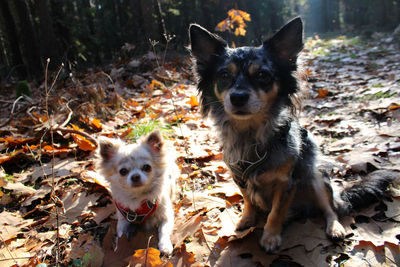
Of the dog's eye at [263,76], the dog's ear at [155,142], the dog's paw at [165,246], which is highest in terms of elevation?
the dog's eye at [263,76]

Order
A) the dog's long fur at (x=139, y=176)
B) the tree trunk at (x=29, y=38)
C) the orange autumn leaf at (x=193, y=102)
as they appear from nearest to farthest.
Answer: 1. the dog's long fur at (x=139, y=176)
2. the orange autumn leaf at (x=193, y=102)
3. the tree trunk at (x=29, y=38)

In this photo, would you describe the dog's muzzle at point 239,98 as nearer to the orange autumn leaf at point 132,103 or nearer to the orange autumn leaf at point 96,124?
the orange autumn leaf at point 96,124

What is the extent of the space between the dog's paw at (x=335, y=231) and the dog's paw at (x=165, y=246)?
57.3 inches

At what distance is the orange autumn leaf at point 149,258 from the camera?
2066 millimetres

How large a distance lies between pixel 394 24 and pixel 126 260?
24.1 metres

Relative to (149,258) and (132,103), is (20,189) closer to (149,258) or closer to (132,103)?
(149,258)

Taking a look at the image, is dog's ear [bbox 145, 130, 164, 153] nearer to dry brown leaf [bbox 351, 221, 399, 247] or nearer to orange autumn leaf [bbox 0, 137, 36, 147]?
dry brown leaf [bbox 351, 221, 399, 247]

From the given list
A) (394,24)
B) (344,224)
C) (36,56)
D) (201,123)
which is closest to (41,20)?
(36,56)

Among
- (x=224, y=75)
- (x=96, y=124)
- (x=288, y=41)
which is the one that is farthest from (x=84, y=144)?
(x=288, y=41)

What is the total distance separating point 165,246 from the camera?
8.21ft

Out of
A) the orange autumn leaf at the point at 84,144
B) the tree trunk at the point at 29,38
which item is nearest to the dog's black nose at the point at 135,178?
the orange autumn leaf at the point at 84,144

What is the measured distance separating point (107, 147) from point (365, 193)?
8.89 feet

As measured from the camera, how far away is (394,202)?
259 cm

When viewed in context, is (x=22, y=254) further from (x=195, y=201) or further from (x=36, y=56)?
(x=36, y=56)
